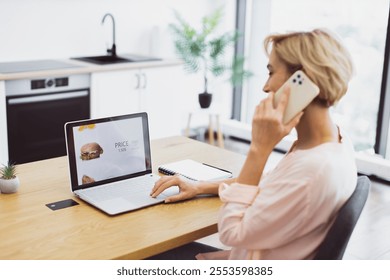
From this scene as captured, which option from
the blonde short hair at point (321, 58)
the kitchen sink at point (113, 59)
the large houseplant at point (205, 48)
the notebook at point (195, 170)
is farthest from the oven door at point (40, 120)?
the blonde short hair at point (321, 58)

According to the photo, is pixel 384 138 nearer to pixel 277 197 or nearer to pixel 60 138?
pixel 60 138

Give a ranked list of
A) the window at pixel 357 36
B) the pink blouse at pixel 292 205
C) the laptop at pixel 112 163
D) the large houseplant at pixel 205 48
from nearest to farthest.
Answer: the pink blouse at pixel 292 205, the laptop at pixel 112 163, the window at pixel 357 36, the large houseplant at pixel 205 48

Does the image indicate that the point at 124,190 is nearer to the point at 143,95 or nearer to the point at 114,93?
the point at 114,93

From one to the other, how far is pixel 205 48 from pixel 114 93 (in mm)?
1166

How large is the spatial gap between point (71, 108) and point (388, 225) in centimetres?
226

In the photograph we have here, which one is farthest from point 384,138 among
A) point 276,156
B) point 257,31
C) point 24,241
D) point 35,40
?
point 24,241

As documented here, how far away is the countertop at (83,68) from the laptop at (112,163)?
182cm

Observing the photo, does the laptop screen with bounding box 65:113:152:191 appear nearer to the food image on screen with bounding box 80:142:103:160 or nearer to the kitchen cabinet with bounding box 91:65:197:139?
the food image on screen with bounding box 80:142:103:160

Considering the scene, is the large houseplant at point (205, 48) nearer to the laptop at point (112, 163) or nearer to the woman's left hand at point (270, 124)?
the laptop at point (112, 163)

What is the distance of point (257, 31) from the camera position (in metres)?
5.35

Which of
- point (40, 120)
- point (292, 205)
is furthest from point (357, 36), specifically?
point (292, 205)

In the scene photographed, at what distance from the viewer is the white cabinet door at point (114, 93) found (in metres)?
Result: 4.05

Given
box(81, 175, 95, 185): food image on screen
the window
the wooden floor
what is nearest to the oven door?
the wooden floor

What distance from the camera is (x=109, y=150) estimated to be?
1.97 metres
